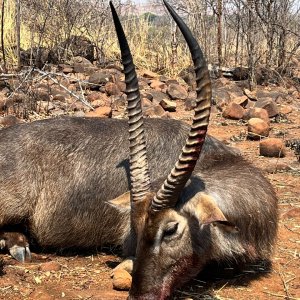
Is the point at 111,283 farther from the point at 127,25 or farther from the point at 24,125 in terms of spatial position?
the point at 127,25

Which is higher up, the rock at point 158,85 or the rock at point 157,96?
the rock at point 158,85

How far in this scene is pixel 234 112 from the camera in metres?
11.2

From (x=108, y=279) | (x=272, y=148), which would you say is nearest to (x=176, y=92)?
(x=272, y=148)

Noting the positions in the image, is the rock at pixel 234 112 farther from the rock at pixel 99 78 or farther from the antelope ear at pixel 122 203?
the antelope ear at pixel 122 203

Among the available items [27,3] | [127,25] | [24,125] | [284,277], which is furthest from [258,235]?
[127,25]

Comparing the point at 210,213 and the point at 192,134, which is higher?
the point at 192,134

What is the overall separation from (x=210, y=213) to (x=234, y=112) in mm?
7517

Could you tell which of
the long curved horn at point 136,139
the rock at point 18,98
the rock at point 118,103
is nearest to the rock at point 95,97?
the rock at point 118,103

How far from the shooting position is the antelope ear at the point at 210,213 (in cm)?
379

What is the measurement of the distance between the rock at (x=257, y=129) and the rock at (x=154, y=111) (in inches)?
71.8

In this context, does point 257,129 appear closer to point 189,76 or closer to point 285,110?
point 285,110

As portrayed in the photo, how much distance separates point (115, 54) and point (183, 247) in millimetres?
13931

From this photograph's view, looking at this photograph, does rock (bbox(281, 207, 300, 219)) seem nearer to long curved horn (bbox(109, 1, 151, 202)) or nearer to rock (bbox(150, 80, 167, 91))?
long curved horn (bbox(109, 1, 151, 202))

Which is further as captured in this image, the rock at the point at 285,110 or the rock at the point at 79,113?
the rock at the point at 285,110
